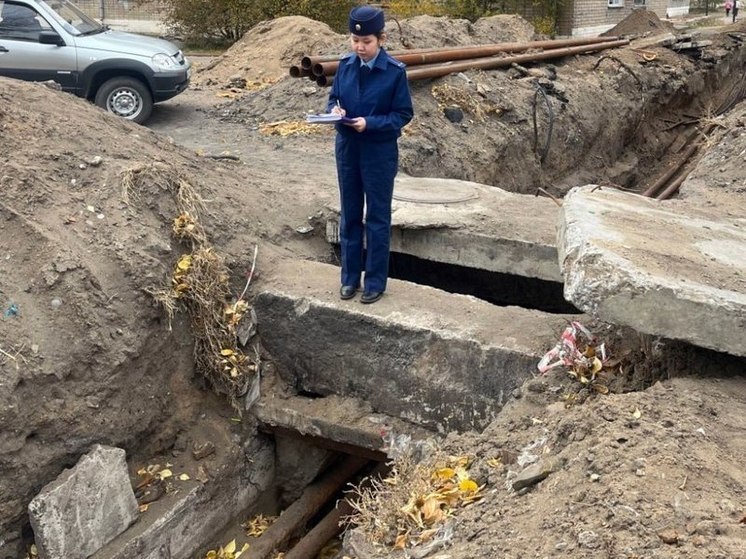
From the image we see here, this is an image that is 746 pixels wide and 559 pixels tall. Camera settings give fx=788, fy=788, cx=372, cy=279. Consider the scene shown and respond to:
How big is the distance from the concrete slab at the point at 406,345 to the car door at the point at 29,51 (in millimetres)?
6355

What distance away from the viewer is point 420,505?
3.62 metres

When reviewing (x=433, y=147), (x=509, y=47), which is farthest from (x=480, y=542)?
(x=509, y=47)

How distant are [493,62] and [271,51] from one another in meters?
4.66

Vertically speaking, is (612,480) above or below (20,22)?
below

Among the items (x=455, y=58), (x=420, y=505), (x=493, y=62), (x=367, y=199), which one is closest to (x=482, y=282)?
(x=367, y=199)

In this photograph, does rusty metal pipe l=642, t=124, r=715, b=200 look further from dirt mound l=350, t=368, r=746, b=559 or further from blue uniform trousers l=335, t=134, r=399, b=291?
dirt mound l=350, t=368, r=746, b=559

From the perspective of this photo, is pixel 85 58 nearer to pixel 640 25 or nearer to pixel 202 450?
pixel 202 450

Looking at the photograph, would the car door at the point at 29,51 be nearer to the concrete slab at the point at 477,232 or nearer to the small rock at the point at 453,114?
the small rock at the point at 453,114

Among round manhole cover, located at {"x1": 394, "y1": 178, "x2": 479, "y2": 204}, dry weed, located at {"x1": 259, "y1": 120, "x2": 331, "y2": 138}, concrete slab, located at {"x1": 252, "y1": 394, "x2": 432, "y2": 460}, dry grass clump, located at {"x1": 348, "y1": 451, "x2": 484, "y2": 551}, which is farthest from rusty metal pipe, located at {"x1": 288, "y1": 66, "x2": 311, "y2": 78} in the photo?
dry grass clump, located at {"x1": 348, "y1": 451, "x2": 484, "y2": 551}

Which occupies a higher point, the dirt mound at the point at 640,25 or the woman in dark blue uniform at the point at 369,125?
the dirt mound at the point at 640,25

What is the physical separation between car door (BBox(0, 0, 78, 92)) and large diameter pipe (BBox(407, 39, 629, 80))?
466 cm

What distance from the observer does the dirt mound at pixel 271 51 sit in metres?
14.2

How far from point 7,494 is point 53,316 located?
1110 millimetres

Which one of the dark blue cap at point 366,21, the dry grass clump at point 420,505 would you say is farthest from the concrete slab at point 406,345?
the dark blue cap at point 366,21
